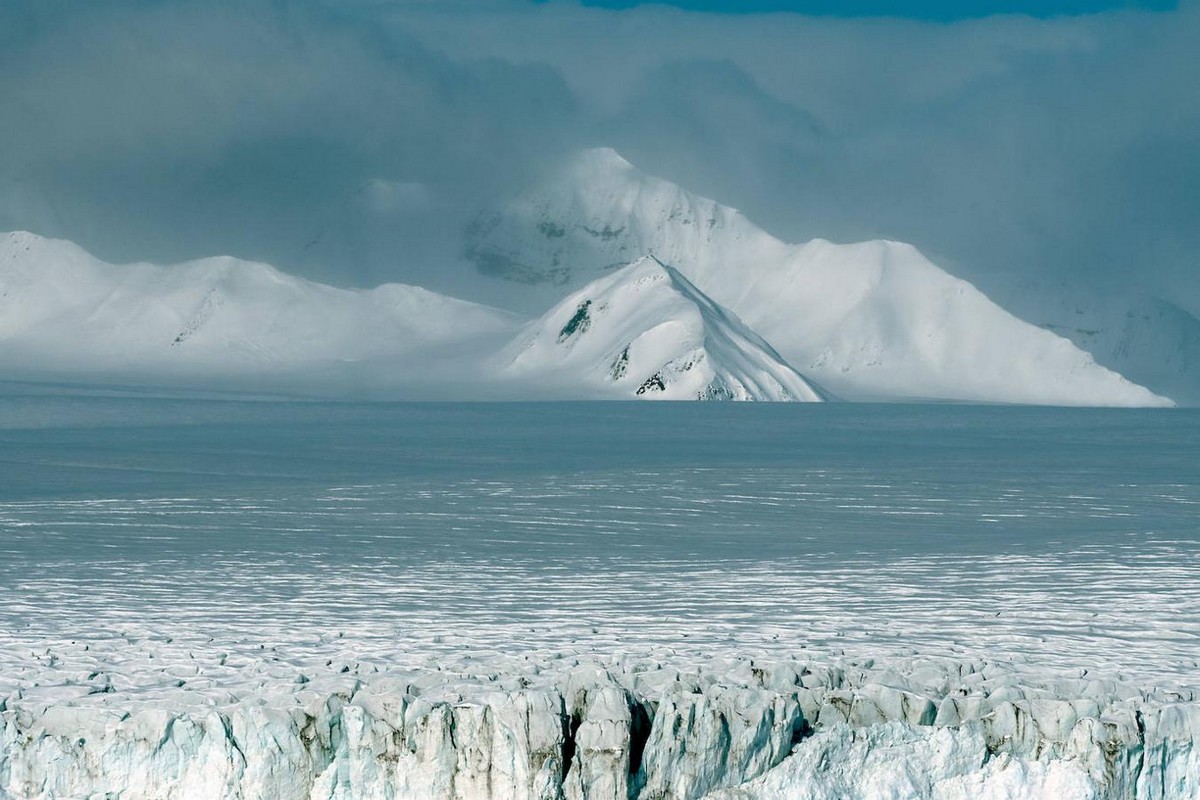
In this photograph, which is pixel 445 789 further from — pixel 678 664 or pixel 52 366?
pixel 52 366

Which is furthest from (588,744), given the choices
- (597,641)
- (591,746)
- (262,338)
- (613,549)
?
(262,338)

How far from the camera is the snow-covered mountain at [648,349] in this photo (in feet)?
450

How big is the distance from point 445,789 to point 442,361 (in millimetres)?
150313

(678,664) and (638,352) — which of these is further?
(638,352)

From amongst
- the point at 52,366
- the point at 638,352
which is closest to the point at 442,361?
the point at 638,352

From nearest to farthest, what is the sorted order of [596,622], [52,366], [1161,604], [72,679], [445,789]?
[445,789] < [72,679] < [596,622] < [1161,604] < [52,366]

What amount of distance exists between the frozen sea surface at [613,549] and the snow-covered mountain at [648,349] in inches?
3640

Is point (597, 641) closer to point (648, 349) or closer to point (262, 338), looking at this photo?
point (648, 349)

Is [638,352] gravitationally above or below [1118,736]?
above

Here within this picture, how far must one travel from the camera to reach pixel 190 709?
13.1 metres

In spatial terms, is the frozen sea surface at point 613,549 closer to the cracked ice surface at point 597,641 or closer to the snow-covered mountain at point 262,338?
the cracked ice surface at point 597,641

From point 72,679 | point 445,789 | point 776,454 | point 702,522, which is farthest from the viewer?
point 776,454

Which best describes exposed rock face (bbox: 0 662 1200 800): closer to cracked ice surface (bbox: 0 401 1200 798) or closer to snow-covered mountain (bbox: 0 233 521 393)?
cracked ice surface (bbox: 0 401 1200 798)

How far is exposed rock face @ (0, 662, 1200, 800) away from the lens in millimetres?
12695
